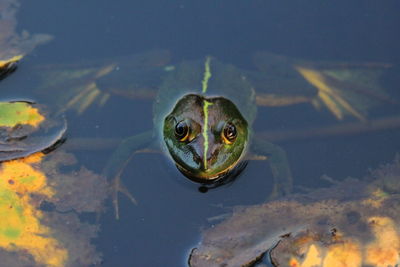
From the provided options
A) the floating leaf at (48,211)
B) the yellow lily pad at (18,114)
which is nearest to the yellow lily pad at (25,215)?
the floating leaf at (48,211)

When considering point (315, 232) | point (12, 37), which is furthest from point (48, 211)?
point (12, 37)

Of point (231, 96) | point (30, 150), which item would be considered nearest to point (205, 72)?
point (231, 96)

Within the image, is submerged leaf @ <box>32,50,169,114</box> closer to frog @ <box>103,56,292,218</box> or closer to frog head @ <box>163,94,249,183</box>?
frog @ <box>103,56,292,218</box>

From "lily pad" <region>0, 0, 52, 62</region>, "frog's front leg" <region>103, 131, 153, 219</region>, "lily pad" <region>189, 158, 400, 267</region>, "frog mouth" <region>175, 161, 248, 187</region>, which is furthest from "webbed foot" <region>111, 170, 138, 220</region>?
"lily pad" <region>0, 0, 52, 62</region>

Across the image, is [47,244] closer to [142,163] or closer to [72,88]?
[142,163]

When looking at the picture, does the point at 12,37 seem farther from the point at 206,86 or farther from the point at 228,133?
the point at 228,133

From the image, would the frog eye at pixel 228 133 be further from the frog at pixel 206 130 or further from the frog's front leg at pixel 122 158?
the frog's front leg at pixel 122 158
